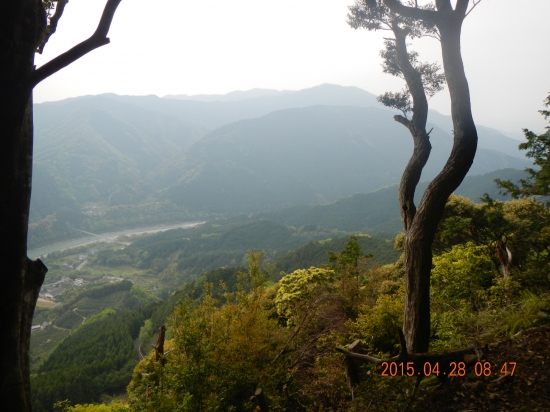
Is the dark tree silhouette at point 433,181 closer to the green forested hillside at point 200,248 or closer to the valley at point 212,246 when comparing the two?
the valley at point 212,246

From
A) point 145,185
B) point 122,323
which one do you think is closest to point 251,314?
point 122,323

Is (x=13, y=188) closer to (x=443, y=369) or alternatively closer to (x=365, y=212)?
(x=443, y=369)

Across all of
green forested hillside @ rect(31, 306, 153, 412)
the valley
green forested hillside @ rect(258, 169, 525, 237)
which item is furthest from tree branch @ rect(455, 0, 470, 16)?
green forested hillside @ rect(258, 169, 525, 237)

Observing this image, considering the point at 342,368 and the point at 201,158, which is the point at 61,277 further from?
the point at 201,158

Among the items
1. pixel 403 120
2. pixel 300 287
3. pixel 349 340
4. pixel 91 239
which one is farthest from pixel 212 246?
pixel 403 120

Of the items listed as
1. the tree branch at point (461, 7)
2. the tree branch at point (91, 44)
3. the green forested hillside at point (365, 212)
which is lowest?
the green forested hillside at point (365, 212)

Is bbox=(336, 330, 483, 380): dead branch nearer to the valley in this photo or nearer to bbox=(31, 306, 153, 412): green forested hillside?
the valley

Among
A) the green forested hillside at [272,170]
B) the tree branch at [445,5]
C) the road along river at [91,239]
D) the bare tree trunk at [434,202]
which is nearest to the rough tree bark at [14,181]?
the bare tree trunk at [434,202]
